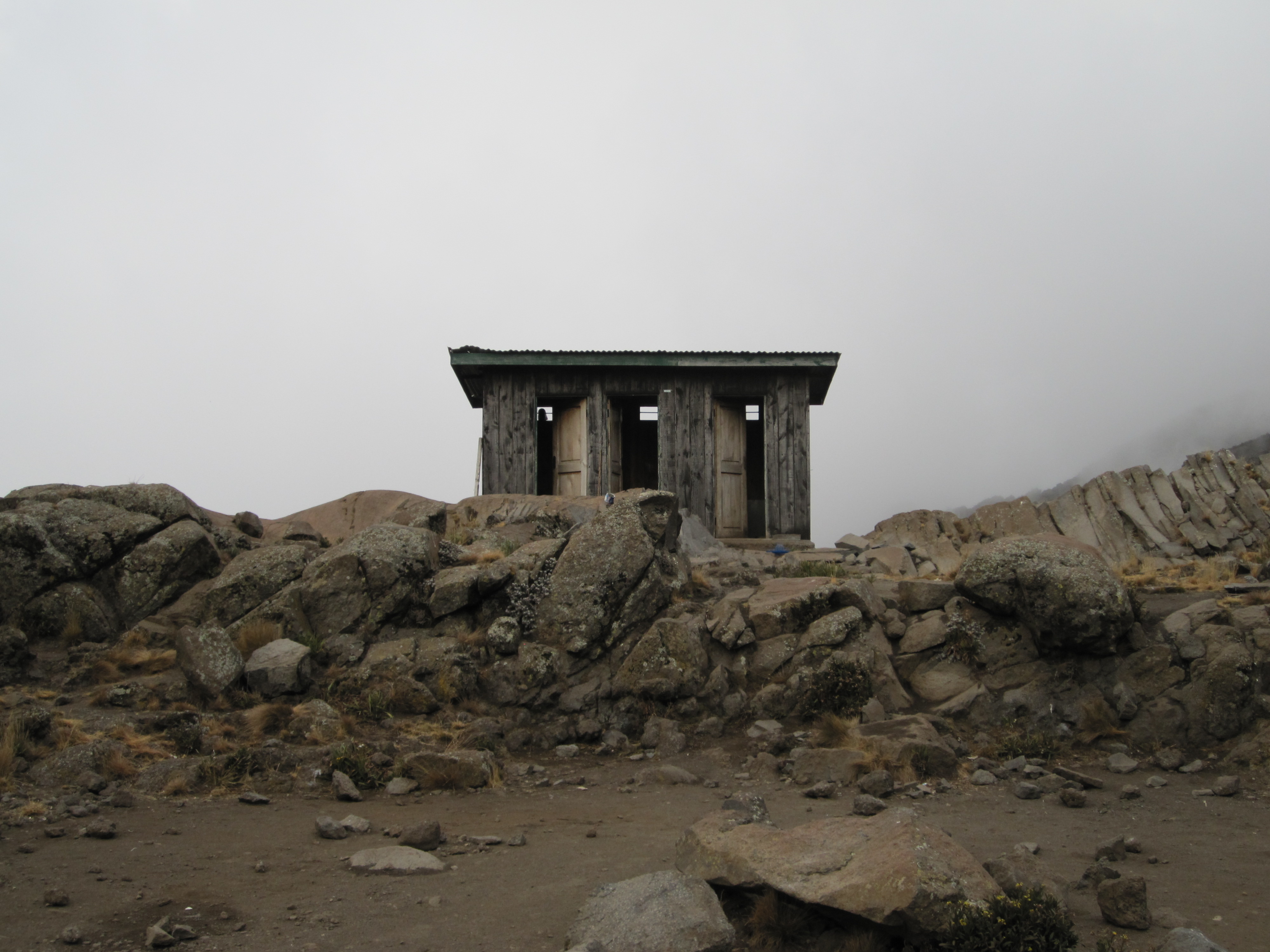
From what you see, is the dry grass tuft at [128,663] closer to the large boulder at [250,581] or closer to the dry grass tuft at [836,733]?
the large boulder at [250,581]

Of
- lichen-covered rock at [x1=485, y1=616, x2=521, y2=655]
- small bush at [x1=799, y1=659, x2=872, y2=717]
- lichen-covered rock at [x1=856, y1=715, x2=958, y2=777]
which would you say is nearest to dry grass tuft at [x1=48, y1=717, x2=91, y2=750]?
lichen-covered rock at [x1=485, y1=616, x2=521, y2=655]

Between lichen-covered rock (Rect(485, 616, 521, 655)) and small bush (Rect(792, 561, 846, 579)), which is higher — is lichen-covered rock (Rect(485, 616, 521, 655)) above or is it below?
below

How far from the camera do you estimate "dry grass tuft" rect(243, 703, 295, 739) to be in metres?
9.48

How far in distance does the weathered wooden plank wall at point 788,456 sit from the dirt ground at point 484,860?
9680 millimetres

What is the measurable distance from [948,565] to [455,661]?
998cm

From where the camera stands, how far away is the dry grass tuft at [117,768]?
27.0 ft

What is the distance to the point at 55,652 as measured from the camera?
11461 mm

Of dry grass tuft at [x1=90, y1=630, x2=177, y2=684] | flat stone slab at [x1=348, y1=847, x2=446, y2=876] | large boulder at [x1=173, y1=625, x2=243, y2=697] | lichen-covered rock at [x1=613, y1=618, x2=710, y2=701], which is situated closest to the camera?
flat stone slab at [x1=348, y1=847, x2=446, y2=876]

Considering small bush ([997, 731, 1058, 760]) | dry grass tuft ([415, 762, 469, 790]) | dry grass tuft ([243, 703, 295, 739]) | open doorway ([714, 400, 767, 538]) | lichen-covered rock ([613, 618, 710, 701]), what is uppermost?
open doorway ([714, 400, 767, 538])

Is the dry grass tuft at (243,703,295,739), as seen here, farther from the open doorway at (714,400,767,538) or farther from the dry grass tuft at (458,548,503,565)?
the open doorway at (714,400,767,538)

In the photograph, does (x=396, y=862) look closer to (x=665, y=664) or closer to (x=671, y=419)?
(x=665, y=664)

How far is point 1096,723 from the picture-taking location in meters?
9.81

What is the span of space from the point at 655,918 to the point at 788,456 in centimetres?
1441

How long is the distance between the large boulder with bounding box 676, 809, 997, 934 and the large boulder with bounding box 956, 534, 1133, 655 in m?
5.72
